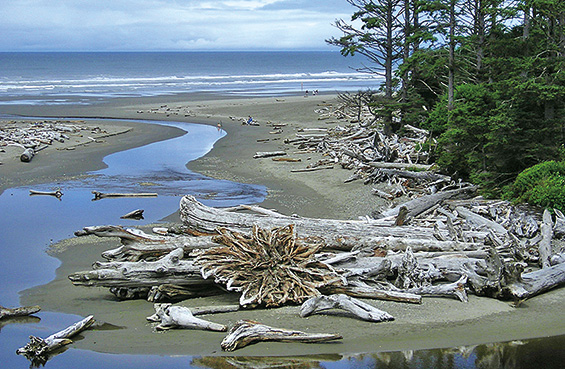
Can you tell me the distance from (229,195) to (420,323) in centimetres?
1080

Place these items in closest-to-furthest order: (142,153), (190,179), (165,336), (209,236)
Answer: (165,336)
(209,236)
(190,179)
(142,153)

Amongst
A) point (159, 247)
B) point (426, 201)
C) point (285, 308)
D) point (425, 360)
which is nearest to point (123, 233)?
point (159, 247)

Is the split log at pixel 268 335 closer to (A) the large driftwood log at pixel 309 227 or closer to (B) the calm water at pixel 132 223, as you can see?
(B) the calm water at pixel 132 223

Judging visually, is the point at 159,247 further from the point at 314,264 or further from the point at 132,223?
the point at 132,223

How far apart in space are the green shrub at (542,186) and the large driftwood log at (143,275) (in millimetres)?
7868

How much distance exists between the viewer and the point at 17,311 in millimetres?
9273

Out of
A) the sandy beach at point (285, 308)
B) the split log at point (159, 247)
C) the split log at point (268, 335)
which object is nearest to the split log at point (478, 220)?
the sandy beach at point (285, 308)

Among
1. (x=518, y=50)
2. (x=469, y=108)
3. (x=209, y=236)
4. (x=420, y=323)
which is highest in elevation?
(x=518, y=50)

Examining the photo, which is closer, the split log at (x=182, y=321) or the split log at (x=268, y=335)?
the split log at (x=268, y=335)

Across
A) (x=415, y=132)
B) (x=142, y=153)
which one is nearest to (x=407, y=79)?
(x=415, y=132)

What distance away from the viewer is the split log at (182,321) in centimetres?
846

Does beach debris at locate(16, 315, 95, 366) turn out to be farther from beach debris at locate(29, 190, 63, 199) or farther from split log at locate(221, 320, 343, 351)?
beach debris at locate(29, 190, 63, 199)

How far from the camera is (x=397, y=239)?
1116cm

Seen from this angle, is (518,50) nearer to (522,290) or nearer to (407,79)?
(522,290)
